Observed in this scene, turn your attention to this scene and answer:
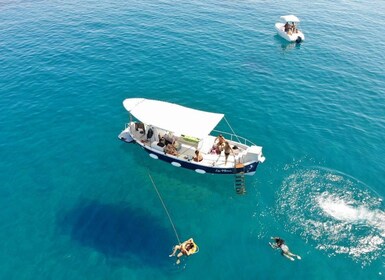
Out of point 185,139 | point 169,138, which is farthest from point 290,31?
point 169,138

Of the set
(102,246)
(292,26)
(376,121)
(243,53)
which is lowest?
(102,246)

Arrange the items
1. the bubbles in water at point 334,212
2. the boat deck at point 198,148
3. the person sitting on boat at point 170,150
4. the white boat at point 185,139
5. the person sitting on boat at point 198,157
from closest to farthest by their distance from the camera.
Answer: the bubbles in water at point 334,212 → the white boat at point 185,139 → the person sitting on boat at point 198,157 → the boat deck at point 198,148 → the person sitting on boat at point 170,150

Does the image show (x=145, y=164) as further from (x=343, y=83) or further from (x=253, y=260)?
(x=343, y=83)

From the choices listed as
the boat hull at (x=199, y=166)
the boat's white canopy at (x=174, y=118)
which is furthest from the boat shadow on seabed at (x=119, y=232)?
the boat's white canopy at (x=174, y=118)

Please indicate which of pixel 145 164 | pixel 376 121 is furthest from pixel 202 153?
pixel 376 121

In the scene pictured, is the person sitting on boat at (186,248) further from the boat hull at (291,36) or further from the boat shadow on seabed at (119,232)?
the boat hull at (291,36)
